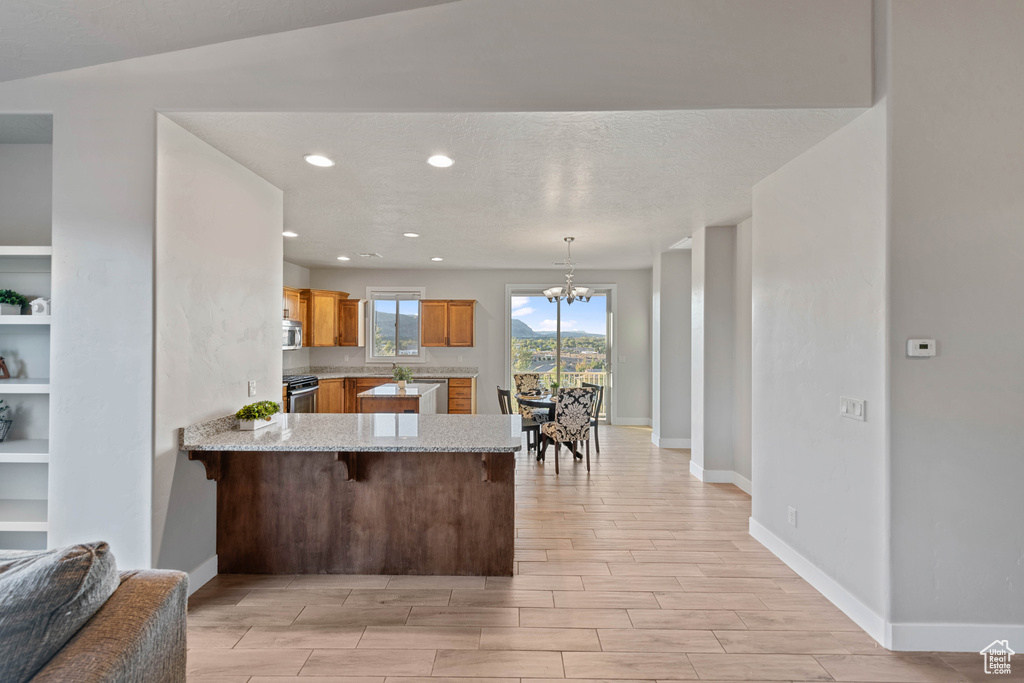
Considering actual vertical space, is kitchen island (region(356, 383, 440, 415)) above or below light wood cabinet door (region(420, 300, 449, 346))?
below

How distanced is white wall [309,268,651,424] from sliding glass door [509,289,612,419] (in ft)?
0.87

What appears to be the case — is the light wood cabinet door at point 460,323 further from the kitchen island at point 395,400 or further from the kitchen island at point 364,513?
the kitchen island at point 364,513

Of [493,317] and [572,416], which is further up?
[493,317]

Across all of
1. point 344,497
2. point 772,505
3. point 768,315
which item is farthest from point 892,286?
point 344,497

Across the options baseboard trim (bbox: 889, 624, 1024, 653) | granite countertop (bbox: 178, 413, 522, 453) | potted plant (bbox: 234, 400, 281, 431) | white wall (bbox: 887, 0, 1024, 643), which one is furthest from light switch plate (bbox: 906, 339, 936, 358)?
potted plant (bbox: 234, 400, 281, 431)

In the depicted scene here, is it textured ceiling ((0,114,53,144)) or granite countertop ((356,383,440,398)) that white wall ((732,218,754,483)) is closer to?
granite countertop ((356,383,440,398))

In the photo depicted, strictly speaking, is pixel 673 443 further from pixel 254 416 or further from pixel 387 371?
pixel 254 416

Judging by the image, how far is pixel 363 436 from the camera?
2832 mm

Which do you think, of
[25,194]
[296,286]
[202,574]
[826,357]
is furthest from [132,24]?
[296,286]

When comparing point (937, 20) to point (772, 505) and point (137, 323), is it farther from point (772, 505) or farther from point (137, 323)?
point (137, 323)

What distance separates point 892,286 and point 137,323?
140 inches

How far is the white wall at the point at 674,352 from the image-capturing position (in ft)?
20.7

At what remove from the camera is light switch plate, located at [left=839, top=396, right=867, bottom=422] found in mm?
2430

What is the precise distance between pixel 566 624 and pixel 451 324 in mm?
5751
